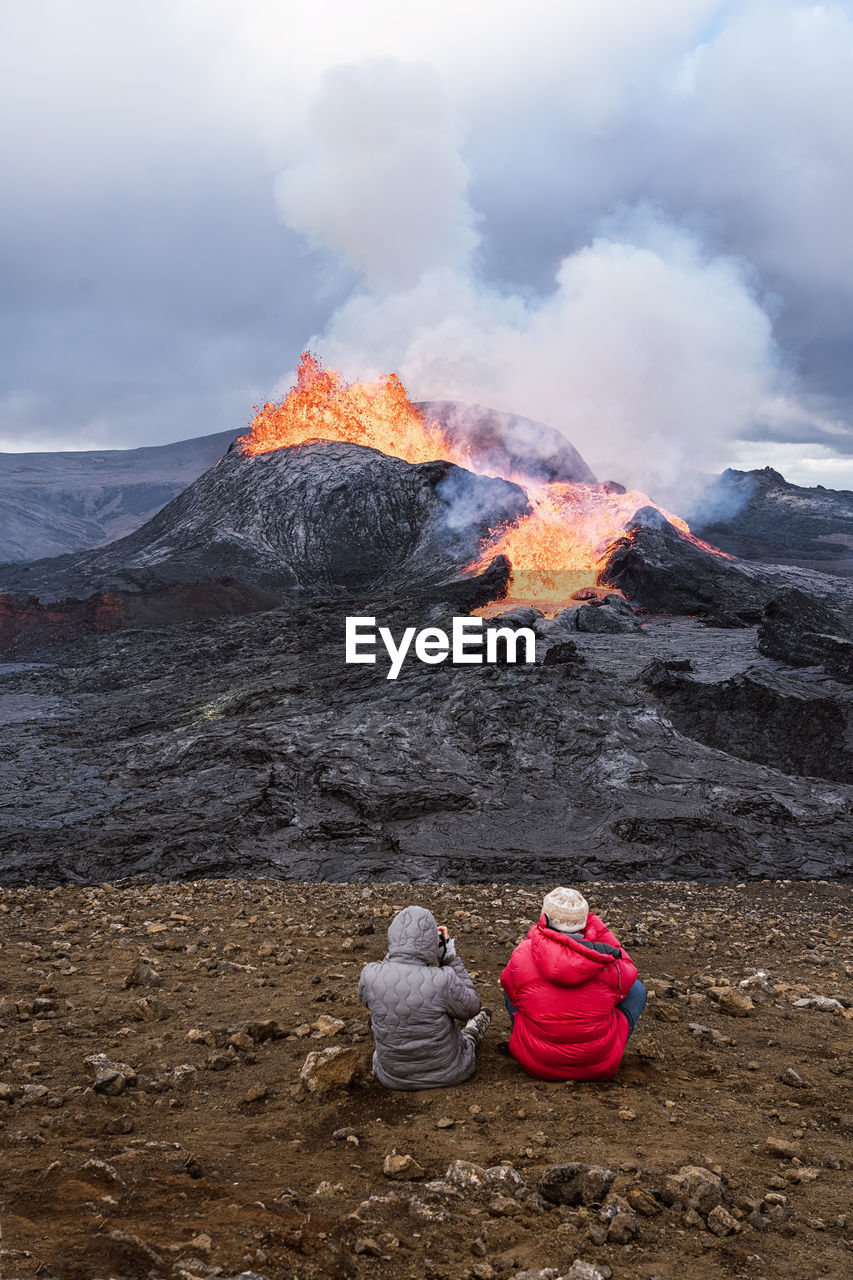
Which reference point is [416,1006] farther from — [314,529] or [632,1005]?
[314,529]

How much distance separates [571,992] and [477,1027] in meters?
0.86

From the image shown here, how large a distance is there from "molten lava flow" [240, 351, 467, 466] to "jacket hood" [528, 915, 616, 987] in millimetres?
50365

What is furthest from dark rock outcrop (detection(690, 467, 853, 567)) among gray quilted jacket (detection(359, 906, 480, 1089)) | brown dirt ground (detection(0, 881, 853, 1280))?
gray quilted jacket (detection(359, 906, 480, 1089))

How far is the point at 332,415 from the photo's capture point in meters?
54.3

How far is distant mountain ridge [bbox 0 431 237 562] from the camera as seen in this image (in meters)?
98.8

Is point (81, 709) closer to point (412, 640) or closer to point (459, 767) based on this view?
point (412, 640)

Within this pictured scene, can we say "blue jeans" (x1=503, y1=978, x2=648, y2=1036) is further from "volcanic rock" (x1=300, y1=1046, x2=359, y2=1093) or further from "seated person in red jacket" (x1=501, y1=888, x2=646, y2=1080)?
"volcanic rock" (x1=300, y1=1046, x2=359, y2=1093)

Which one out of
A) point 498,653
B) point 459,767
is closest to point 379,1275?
point 459,767

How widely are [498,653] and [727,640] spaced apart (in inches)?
380

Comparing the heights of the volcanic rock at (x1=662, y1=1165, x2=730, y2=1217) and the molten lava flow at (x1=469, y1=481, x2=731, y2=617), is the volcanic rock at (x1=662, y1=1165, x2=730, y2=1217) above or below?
below

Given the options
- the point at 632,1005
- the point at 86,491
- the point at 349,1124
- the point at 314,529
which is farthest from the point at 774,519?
the point at 86,491

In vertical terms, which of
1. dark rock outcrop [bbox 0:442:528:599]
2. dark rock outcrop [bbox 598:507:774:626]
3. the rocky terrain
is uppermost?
dark rock outcrop [bbox 0:442:528:599]

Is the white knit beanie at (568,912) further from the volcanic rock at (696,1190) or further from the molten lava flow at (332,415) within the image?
the molten lava flow at (332,415)

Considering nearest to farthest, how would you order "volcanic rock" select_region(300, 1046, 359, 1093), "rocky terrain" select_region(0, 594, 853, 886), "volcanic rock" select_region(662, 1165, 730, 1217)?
"volcanic rock" select_region(662, 1165, 730, 1217) → "volcanic rock" select_region(300, 1046, 359, 1093) → "rocky terrain" select_region(0, 594, 853, 886)
